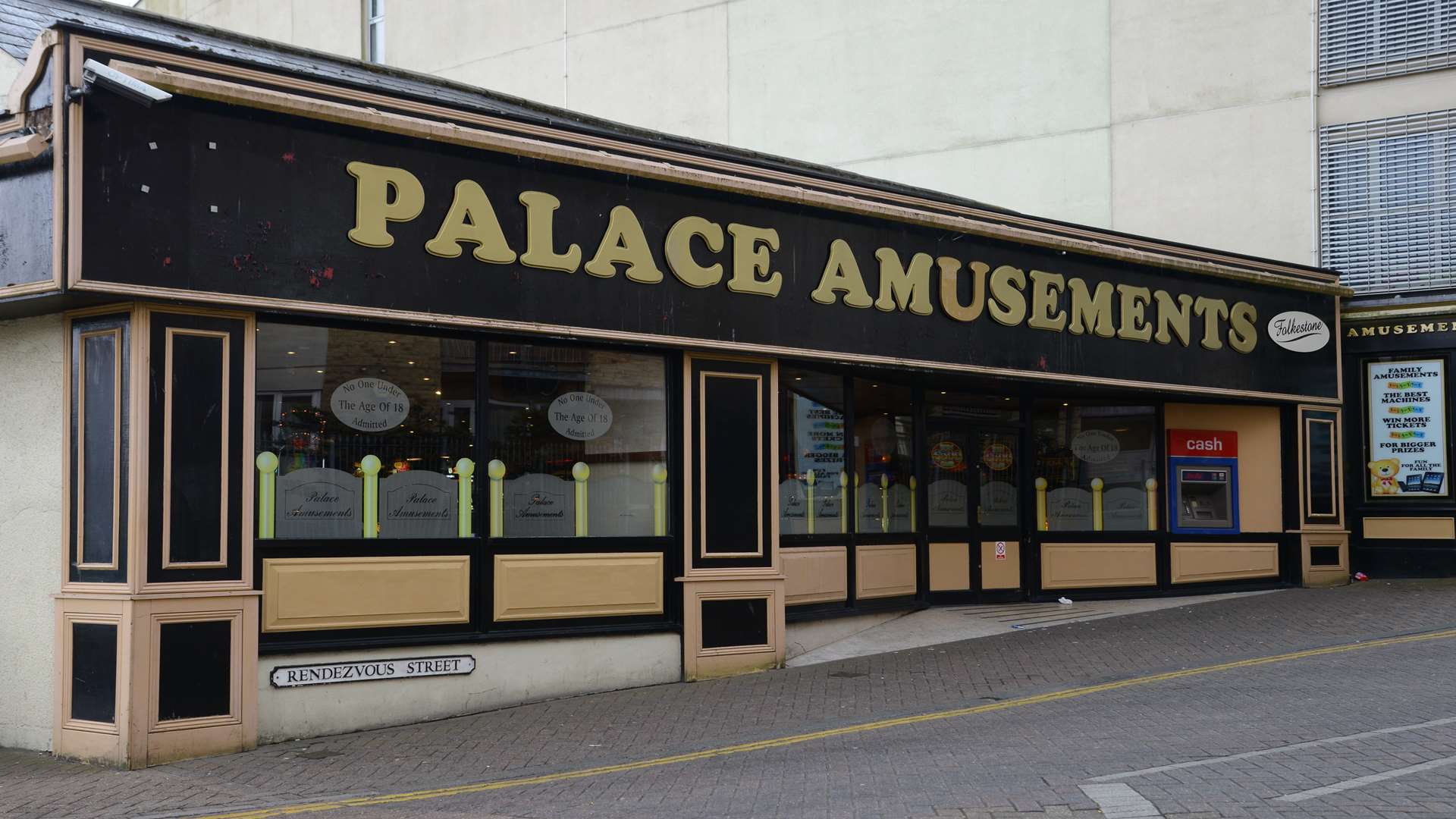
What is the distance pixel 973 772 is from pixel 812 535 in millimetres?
6177

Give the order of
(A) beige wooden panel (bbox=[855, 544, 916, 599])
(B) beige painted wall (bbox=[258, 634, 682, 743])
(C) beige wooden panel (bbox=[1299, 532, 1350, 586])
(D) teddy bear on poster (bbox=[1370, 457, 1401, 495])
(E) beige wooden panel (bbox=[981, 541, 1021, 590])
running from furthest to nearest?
(D) teddy bear on poster (bbox=[1370, 457, 1401, 495])
(C) beige wooden panel (bbox=[1299, 532, 1350, 586])
(E) beige wooden panel (bbox=[981, 541, 1021, 590])
(A) beige wooden panel (bbox=[855, 544, 916, 599])
(B) beige painted wall (bbox=[258, 634, 682, 743])

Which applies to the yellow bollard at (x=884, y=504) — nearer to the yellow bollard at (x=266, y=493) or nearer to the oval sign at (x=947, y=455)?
the oval sign at (x=947, y=455)

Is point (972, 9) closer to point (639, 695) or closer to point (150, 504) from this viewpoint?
point (639, 695)

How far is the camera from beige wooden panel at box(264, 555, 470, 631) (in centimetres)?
973

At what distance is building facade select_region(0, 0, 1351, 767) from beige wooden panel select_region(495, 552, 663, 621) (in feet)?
0.10

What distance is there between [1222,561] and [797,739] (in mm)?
10060

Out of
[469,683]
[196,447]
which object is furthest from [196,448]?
[469,683]

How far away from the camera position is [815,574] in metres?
13.9

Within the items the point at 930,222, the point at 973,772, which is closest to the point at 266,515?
the point at 973,772

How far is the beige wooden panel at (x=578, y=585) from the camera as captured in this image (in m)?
10.9

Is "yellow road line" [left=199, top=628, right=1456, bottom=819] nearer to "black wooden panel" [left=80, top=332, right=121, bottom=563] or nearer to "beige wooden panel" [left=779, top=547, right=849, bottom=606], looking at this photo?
"black wooden panel" [left=80, top=332, right=121, bottom=563]

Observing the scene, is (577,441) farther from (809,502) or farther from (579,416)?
(809,502)

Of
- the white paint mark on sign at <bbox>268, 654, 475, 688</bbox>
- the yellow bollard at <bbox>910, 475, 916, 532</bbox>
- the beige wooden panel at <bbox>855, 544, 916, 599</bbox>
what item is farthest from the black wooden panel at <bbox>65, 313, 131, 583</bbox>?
the yellow bollard at <bbox>910, 475, 916, 532</bbox>

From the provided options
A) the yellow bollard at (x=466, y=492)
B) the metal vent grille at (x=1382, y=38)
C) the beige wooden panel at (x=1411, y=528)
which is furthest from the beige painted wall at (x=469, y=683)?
the metal vent grille at (x=1382, y=38)
